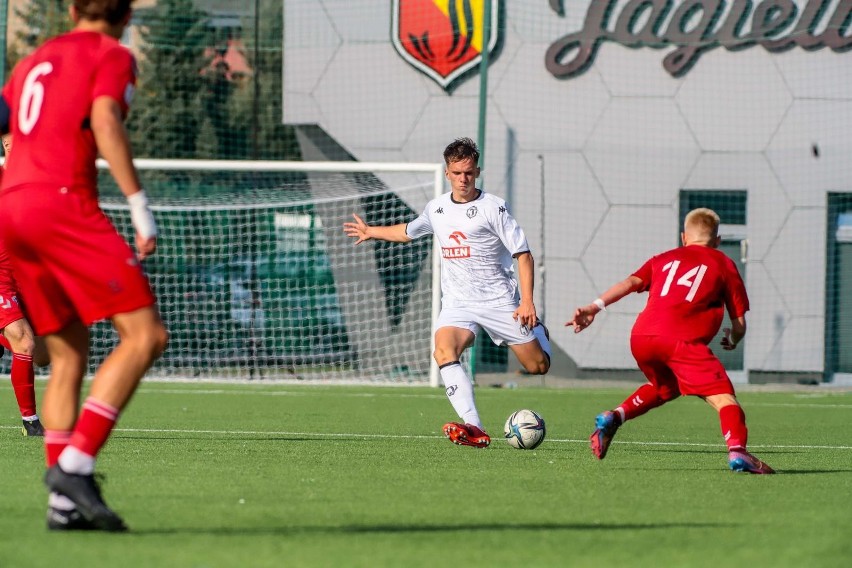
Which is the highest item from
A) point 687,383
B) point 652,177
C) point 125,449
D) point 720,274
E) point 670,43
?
point 670,43

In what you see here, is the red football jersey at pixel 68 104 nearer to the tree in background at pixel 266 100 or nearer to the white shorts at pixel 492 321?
the white shorts at pixel 492 321

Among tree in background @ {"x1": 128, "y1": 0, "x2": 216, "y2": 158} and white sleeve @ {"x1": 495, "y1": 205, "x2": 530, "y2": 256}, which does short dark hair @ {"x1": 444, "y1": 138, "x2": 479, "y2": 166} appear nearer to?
white sleeve @ {"x1": 495, "y1": 205, "x2": 530, "y2": 256}

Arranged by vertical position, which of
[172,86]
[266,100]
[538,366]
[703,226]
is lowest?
[538,366]

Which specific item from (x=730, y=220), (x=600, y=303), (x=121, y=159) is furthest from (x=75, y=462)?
(x=730, y=220)

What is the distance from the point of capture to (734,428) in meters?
7.00

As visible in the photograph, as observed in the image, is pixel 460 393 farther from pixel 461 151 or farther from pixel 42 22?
pixel 42 22

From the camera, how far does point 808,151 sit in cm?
2006

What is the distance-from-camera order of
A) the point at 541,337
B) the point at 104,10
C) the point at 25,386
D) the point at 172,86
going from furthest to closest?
the point at 172,86 < the point at 25,386 < the point at 541,337 < the point at 104,10

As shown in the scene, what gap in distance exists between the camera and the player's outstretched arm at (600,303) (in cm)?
695

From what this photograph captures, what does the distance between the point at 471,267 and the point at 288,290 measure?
34.0 ft

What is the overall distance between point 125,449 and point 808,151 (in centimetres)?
1456

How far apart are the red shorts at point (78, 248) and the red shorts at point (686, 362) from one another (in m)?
3.59

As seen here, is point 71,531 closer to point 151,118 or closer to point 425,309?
point 425,309

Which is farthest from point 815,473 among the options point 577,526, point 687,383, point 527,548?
point 527,548
